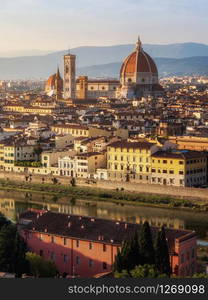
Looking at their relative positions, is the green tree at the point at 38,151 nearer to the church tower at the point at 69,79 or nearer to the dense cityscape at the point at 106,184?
the dense cityscape at the point at 106,184

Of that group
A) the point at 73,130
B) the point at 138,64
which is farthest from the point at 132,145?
the point at 138,64

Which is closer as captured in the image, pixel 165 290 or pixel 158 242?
pixel 165 290

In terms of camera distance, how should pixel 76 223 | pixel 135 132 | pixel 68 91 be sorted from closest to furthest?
pixel 76 223 → pixel 135 132 → pixel 68 91

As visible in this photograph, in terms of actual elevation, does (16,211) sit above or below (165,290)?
below

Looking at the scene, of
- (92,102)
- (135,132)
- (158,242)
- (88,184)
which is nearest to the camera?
(158,242)

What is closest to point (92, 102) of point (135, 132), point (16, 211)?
point (135, 132)

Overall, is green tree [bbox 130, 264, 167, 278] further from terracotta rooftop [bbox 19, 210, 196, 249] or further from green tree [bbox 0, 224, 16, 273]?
green tree [bbox 0, 224, 16, 273]

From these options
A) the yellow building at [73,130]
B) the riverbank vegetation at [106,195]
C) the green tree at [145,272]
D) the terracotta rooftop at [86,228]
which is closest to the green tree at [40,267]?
the terracotta rooftop at [86,228]

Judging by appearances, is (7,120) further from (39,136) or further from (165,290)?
A: (165,290)
